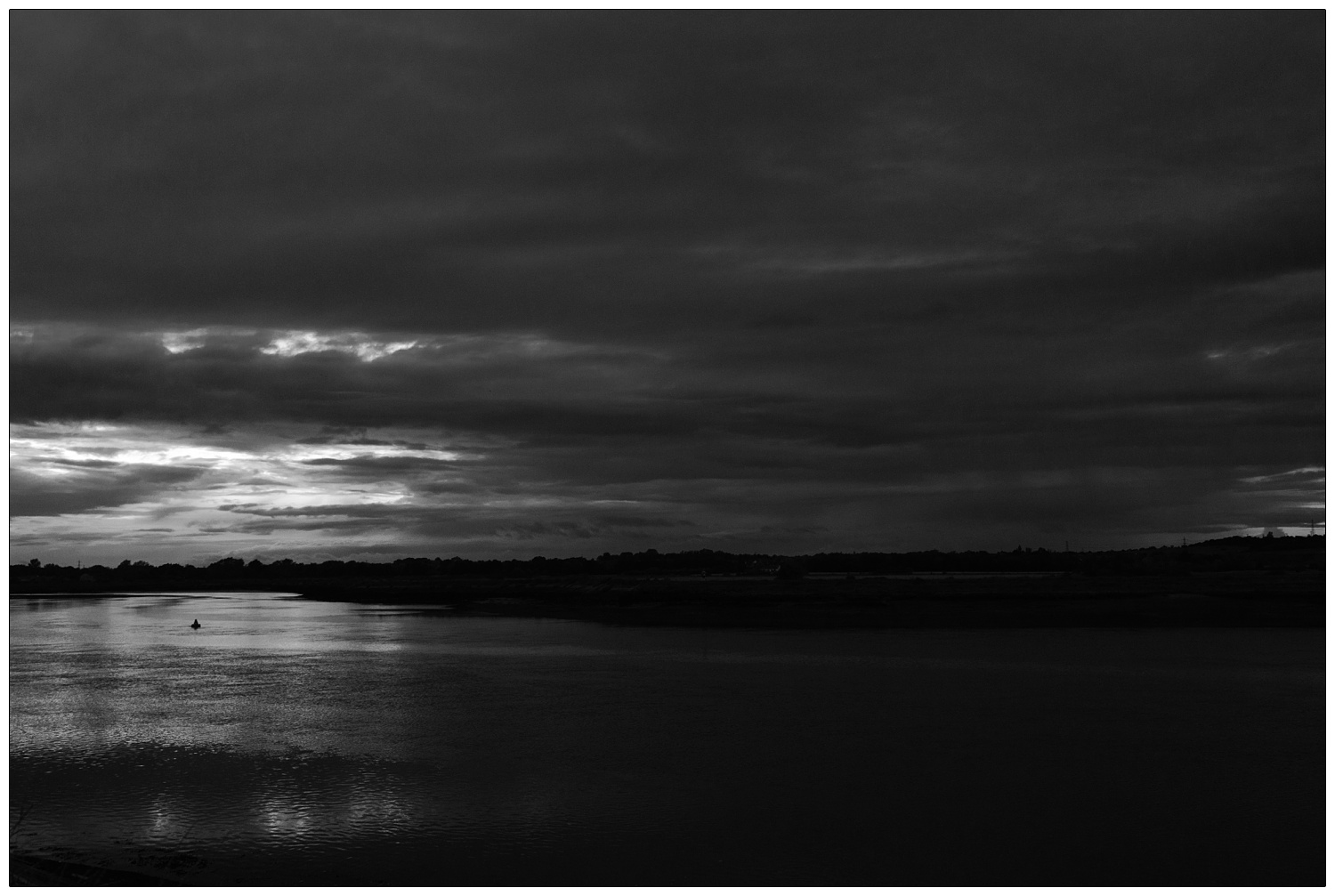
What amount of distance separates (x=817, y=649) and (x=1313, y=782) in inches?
889

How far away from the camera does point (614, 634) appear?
49.5 metres

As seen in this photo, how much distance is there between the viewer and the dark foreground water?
14.5m

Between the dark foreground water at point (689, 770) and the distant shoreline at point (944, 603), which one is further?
the distant shoreline at point (944, 603)

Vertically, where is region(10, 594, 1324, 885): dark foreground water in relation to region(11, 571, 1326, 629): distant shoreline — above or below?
below

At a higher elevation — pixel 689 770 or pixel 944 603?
pixel 944 603

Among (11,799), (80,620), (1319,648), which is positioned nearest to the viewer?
(11,799)

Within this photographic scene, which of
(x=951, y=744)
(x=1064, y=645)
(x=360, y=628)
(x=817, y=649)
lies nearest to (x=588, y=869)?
(x=951, y=744)

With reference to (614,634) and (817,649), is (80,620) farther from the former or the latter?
(817,649)

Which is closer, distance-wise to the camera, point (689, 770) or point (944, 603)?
point (689, 770)

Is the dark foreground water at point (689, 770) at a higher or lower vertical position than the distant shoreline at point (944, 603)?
lower

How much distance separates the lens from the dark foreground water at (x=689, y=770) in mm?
14539

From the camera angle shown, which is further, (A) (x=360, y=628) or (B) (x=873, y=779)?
(A) (x=360, y=628)

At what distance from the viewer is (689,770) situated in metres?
19.5

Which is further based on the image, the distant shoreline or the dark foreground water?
the distant shoreline
